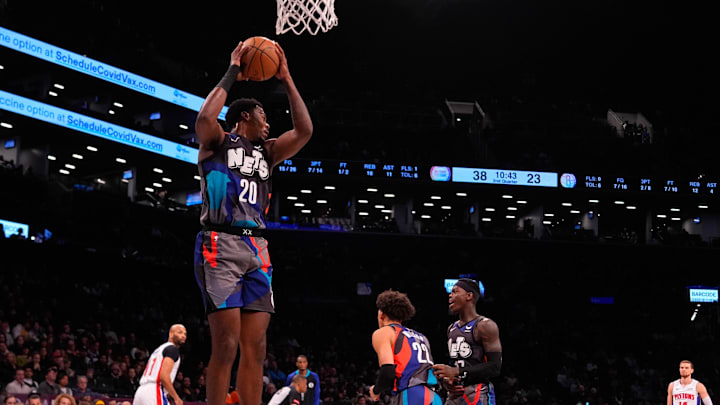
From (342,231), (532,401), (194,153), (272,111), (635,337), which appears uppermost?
(272,111)

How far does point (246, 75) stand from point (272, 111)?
116 feet

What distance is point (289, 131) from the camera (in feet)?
19.0

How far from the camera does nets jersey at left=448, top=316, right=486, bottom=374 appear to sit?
827cm

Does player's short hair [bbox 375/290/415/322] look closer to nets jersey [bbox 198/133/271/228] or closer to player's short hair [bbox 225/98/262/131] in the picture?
nets jersey [bbox 198/133/271/228]

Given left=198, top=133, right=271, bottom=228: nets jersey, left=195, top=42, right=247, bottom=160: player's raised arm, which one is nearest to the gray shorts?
left=198, top=133, right=271, bottom=228: nets jersey

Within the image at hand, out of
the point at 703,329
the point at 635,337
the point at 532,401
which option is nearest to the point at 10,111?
the point at 532,401

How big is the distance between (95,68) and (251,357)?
29.6 metres

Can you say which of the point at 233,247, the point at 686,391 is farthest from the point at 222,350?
the point at 686,391

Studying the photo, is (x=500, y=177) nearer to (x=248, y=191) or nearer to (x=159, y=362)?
(x=159, y=362)

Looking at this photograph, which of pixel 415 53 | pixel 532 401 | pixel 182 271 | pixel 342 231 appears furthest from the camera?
pixel 415 53

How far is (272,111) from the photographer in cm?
4053

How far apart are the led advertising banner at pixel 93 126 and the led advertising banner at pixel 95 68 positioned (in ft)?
5.98

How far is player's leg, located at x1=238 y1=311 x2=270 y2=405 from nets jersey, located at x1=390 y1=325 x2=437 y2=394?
2.11m

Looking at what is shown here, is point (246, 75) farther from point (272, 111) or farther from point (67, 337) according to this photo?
point (272, 111)
